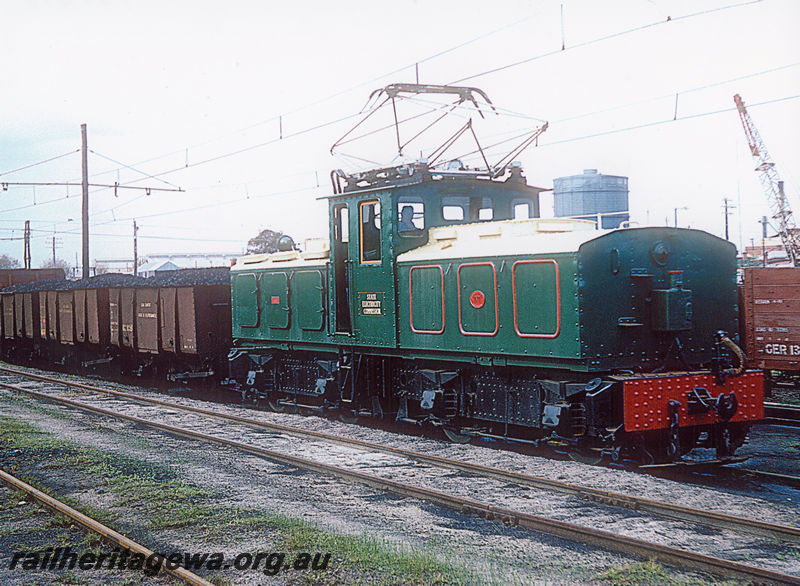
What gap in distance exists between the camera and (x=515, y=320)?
9.50 m

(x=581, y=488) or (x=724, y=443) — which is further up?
(x=724, y=443)

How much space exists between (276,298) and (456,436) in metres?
4.89

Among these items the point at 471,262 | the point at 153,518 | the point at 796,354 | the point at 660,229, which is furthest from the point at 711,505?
the point at 796,354

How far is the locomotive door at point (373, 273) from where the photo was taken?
11508 mm

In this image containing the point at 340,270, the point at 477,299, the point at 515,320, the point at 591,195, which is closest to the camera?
the point at 515,320

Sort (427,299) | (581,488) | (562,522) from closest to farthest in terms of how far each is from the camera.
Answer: (562,522) → (581,488) → (427,299)

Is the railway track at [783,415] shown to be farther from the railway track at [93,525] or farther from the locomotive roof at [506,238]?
the railway track at [93,525]

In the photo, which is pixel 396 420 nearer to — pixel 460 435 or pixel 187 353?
pixel 460 435

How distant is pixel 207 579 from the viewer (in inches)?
217

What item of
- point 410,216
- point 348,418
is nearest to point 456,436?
point 348,418

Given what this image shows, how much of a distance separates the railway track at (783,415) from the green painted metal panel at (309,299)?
7.47 metres

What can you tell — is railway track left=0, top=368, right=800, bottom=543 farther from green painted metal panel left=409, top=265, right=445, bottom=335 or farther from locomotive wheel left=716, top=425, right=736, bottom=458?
green painted metal panel left=409, top=265, right=445, bottom=335

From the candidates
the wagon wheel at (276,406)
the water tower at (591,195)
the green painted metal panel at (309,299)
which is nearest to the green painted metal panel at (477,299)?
the green painted metal panel at (309,299)

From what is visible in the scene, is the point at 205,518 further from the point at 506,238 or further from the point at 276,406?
the point at 276,406
